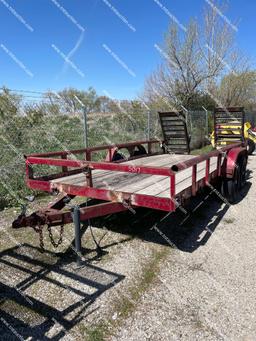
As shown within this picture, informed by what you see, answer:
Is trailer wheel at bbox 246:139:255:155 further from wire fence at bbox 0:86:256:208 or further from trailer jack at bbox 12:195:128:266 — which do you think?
trailer jack at bbox 12:195:128:266

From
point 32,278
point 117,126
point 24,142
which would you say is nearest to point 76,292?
point 32,278

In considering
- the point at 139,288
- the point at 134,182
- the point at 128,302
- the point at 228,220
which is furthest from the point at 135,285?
the point at 228,220

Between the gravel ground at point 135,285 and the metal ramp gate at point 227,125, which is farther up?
the metal ramp gate at point 227,125

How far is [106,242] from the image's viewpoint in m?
4.25

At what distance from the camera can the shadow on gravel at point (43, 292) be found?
2613 millimetres

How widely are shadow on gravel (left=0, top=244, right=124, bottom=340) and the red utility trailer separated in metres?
0.37

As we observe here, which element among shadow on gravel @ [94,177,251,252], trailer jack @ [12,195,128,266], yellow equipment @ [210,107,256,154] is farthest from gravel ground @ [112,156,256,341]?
yellow equipment @ [210,107,256,154]

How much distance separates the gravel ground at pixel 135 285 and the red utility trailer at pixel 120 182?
1.50 ft

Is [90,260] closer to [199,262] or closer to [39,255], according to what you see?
[39,255]

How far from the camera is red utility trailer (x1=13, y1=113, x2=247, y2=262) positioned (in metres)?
3.29

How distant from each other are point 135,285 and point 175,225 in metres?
1.80

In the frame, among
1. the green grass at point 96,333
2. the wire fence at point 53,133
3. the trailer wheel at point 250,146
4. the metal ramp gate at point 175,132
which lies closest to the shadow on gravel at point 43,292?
the green grass at point 96,333

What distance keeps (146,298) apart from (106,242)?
136 cm

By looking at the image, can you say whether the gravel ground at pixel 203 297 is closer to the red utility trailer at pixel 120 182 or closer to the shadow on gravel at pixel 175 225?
the shadow on gravel at pixel 175 225
